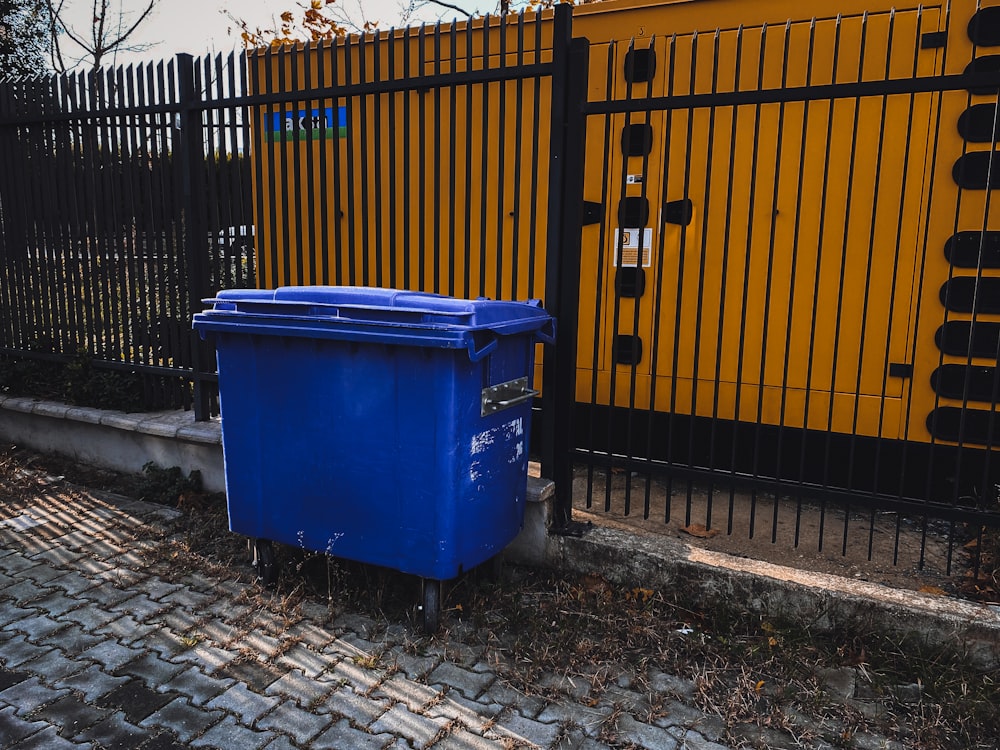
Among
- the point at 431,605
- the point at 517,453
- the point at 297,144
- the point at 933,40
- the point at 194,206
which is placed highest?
the point at 933,40

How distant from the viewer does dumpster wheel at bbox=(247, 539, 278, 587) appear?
345cm

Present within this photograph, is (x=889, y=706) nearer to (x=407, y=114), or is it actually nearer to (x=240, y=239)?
(x=407, y=114)

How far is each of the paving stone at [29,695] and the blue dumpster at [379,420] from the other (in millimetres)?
976

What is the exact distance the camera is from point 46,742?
7.91ft

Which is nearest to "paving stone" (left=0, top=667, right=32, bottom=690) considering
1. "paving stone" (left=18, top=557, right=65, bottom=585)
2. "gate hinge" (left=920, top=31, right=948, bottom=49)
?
"paving stone" (left=18, top=557, right=65, bottom=585)

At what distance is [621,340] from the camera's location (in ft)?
15.4

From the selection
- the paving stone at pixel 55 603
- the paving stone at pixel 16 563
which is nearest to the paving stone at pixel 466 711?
the paving stone at pixel 55 603

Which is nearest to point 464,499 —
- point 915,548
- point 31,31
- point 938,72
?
point 915,548

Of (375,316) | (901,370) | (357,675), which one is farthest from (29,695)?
(901,370)

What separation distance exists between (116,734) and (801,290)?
3763mm

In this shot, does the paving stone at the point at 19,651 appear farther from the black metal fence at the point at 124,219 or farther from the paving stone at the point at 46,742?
the black metal fence at the point at 124,219

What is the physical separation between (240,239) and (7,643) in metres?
2.49

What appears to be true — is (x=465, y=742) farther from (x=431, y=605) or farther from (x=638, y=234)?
(x=638, y=234)

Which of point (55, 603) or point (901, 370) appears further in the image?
point (901, 370)
